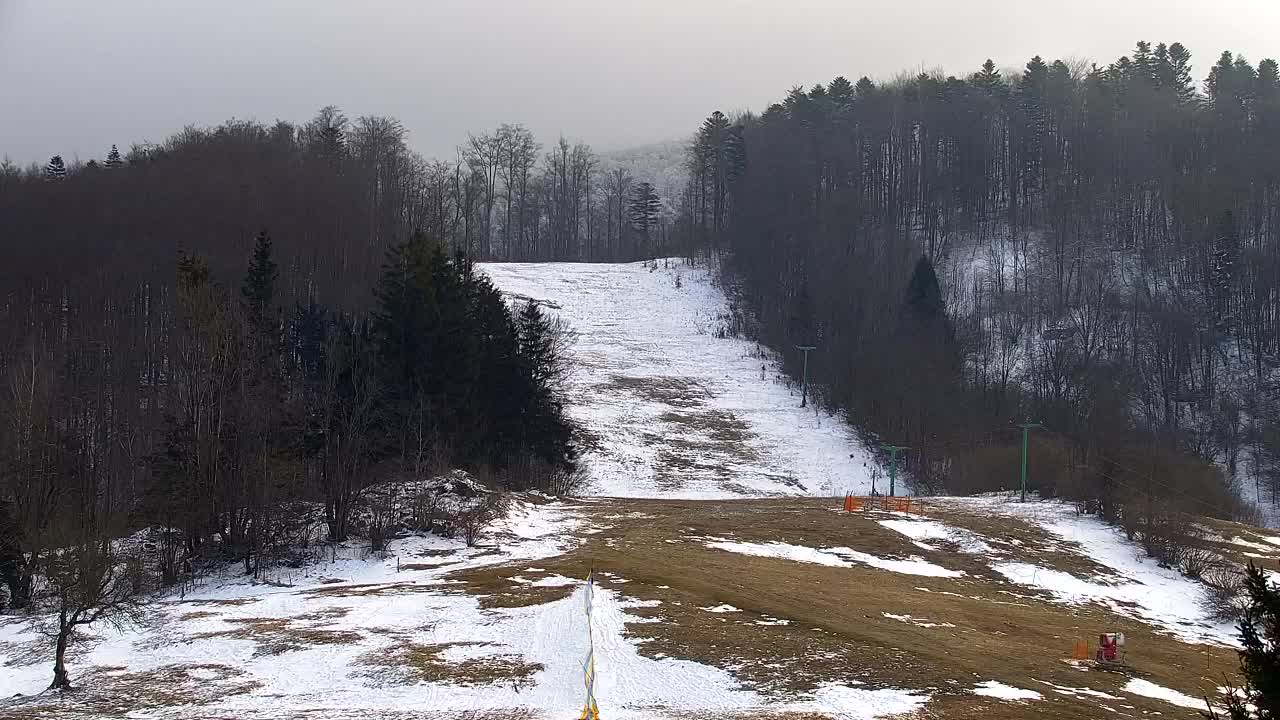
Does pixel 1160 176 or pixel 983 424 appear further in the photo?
pixel 1160 176

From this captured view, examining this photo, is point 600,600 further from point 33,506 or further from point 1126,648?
point 33,506

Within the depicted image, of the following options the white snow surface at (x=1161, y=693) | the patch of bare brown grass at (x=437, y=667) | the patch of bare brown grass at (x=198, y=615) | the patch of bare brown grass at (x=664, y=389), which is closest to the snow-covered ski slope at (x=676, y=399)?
the patch of bare brown grass at (x=664, y=389)

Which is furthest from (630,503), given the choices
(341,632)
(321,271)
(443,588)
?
(321,271)

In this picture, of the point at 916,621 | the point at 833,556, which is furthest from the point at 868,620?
the point at 833,556

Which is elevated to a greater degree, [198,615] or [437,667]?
[437,667]

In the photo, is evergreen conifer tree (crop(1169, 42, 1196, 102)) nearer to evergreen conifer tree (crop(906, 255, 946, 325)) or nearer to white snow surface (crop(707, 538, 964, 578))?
evergreen conifer tree (crop(906, 255, 946, 325))

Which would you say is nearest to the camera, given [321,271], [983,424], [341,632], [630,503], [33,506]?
[341,632]

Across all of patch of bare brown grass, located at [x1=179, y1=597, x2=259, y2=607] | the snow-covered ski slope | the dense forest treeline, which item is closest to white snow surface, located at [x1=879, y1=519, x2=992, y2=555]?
the snow-covered ski slope

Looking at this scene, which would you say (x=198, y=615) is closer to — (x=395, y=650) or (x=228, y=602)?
(x=228, y=602)
